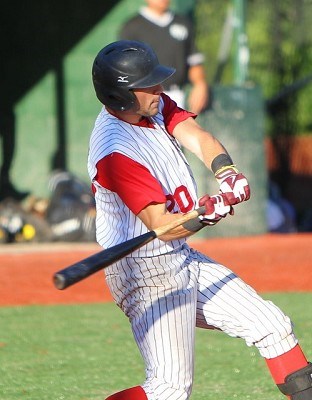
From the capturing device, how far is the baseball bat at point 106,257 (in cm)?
392

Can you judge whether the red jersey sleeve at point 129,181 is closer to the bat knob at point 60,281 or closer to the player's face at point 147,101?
the player's face at point 147,101

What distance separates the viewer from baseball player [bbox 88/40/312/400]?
14.0ft

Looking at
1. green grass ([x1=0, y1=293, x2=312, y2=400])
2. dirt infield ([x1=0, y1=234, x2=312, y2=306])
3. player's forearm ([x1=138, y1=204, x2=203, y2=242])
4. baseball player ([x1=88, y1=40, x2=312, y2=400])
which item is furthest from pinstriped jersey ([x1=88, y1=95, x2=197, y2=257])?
dirt infield ([x1=0, y1=234, x2=312, y2=306])

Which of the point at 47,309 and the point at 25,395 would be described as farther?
the point at 47,309

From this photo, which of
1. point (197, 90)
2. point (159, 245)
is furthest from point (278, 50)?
point (159, 245)

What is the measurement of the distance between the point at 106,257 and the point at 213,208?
460 millimetres

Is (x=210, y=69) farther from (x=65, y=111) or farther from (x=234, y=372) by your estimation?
(x=234, y=372)

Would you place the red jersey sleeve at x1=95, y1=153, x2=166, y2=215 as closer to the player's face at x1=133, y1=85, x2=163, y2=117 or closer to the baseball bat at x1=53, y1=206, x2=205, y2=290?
the baseball bat at x1=53, y1=206, x2=205, y2=290

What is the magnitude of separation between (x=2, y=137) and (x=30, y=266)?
10.5 feet

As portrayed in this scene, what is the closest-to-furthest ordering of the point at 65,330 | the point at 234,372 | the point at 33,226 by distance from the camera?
the point at 234,372
the point at 65,330
the point at 33,226

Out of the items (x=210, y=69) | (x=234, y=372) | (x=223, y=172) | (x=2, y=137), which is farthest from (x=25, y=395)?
(x=210, y=69)

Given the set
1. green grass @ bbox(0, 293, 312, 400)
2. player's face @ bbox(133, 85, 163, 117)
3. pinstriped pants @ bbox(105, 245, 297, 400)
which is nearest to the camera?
pinstriped pants @ bbox(105, 245, 297, 400)

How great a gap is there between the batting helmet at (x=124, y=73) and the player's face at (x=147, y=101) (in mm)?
38

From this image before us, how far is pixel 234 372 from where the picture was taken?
6.04 m
